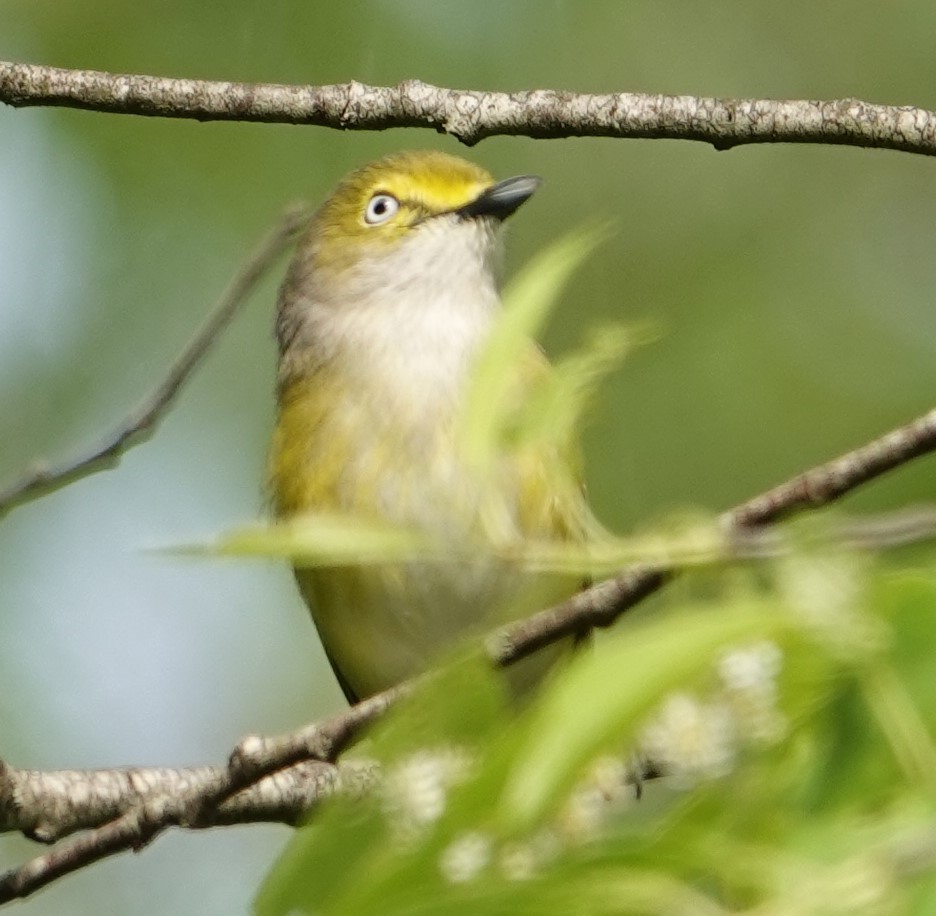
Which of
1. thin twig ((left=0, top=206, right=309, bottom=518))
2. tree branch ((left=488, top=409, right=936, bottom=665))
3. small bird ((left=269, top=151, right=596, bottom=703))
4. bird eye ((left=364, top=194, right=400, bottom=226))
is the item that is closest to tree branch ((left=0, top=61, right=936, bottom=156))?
thin twig ((left=0, top=206, right=309, bottom=518))

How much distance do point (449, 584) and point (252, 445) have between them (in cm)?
475

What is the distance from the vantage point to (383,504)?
5.14 meters

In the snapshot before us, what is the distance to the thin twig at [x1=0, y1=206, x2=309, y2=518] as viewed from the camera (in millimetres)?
4035

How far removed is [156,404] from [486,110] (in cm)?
105

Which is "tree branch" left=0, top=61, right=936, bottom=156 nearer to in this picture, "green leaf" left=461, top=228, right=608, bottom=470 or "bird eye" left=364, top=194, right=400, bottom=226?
"bird eye" left=364, top=194, right=400, bottom=226

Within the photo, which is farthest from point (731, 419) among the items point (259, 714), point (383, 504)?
point (383, 504)

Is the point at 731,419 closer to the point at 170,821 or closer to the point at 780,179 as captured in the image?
the point at 780,179

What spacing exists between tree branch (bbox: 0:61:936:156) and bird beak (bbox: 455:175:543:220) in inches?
63.6

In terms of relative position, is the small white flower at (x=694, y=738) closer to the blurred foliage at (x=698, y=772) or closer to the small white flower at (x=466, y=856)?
the blurred foliage at (x=698, y=772)

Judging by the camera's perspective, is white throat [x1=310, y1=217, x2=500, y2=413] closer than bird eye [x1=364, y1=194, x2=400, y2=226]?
Yes

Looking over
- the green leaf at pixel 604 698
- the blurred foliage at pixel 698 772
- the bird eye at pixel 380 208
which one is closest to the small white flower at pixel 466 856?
the blurred foliage at pixel 698 772

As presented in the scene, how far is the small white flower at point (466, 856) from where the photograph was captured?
1.50 meters

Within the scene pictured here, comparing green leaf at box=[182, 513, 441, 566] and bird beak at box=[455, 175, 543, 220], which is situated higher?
bird beak at box=[455, 175, 543, 220]

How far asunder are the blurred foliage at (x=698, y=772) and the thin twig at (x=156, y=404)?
2.43 m
